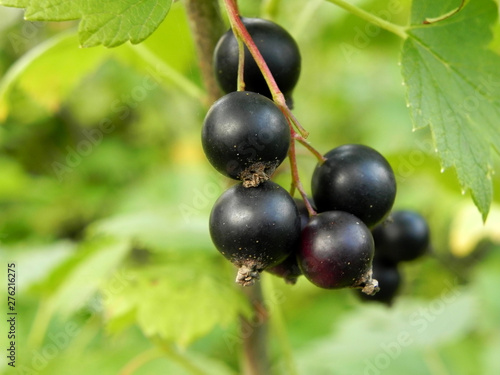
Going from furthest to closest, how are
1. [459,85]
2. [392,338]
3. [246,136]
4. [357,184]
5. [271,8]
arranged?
[392,338] < [271,8] < [459,85] < [357,184] < [246,136]

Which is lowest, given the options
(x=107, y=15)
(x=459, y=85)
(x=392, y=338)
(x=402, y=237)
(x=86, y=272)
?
(x=392, y=338)

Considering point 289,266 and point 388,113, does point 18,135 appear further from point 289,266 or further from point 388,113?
point 289,266

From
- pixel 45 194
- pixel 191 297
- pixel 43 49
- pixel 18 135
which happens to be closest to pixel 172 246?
pixel 191 297

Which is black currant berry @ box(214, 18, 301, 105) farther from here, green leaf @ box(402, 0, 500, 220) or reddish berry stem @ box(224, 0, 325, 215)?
green leaf @ box(402, 0, 500, 220)

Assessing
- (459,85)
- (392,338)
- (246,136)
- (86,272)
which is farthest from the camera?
(392,338)

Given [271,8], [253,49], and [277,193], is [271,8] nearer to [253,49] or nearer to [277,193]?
[253,49]

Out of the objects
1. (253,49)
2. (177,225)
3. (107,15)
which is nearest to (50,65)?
(177,225)

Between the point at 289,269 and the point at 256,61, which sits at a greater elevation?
the point at 256,61

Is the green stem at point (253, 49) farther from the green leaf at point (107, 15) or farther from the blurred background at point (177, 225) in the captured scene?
the blurred background at point (177, 225)
